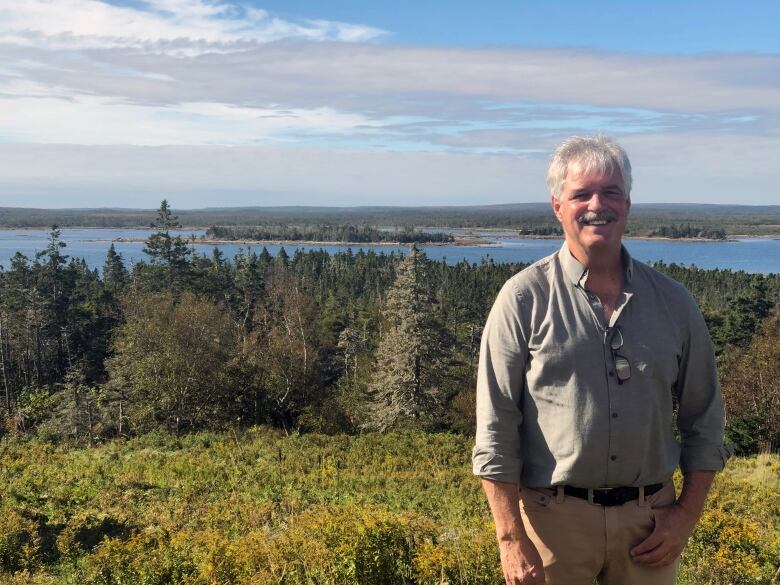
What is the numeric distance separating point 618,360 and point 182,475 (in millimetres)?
11020

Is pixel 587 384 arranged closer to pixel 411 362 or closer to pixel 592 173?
pixel 592 173

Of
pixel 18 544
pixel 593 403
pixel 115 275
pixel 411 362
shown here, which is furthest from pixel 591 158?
pixel 115 275

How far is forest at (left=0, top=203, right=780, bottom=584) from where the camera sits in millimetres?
4566

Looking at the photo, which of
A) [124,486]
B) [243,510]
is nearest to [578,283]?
[243,510]

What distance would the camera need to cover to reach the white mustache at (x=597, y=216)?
246 centimetres

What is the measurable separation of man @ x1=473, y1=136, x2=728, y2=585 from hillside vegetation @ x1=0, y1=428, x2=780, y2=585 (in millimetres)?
1533

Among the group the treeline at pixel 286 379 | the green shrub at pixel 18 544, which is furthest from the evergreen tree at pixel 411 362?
the green shrub at pixel 18 544

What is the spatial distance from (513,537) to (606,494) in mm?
406

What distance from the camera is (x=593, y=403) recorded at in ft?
8.07

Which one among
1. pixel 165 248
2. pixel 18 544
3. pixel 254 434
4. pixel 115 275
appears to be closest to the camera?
pixel 18 544

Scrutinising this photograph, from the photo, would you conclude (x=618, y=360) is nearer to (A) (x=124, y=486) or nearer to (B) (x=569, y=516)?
(B) (x=569, y=516)

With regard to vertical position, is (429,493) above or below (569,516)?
below

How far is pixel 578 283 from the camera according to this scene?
8.42 ft

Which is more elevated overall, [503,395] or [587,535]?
[503,395]
